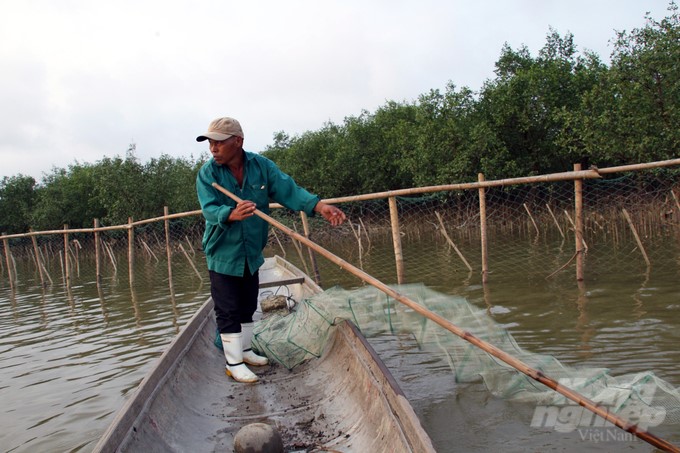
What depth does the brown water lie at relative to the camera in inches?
120

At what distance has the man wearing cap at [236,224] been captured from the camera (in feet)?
10.9

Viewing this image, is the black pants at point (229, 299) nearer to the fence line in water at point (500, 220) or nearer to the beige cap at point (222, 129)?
the beige cap at point (222, 129)

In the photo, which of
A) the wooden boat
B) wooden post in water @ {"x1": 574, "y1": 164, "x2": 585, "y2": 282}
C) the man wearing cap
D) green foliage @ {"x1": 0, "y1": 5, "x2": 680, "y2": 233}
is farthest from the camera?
green foliage @ {"x1": 0, "y1": 5, "x2": 680, "y2": 233}

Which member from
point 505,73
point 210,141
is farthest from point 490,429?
point 505,73

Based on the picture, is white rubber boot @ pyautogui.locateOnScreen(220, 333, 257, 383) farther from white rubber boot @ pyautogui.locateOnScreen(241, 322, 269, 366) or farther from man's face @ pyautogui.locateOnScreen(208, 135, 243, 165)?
man's face @ pyautogui.locateOnScreen(208, 135, 243, 165)

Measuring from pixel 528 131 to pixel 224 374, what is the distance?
18967 millimetres

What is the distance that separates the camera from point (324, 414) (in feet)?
9.31

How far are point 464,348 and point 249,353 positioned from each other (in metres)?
1.51

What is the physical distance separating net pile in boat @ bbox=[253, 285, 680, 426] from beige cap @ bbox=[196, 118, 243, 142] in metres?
1.38

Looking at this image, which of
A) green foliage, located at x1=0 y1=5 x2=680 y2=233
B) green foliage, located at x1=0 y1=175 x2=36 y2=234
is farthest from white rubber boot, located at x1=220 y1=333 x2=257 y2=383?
green foliage, located at x1=0 y1=175 x2=36 y2=234

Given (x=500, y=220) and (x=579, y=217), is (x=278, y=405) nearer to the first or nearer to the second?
(x=579, y=217)

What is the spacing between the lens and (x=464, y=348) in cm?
331

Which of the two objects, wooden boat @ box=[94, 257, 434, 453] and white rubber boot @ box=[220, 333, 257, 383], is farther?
white rubber boot @ box=[220, 333, 257, 383]

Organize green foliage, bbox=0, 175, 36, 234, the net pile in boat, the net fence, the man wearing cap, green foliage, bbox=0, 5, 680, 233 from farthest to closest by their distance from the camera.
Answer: green foliage, bbox=0, 175, 36, 234 < green foliage, bbox=0, 5, 680, 233 < the man wearing cap < the net fence < the net pile in boat
